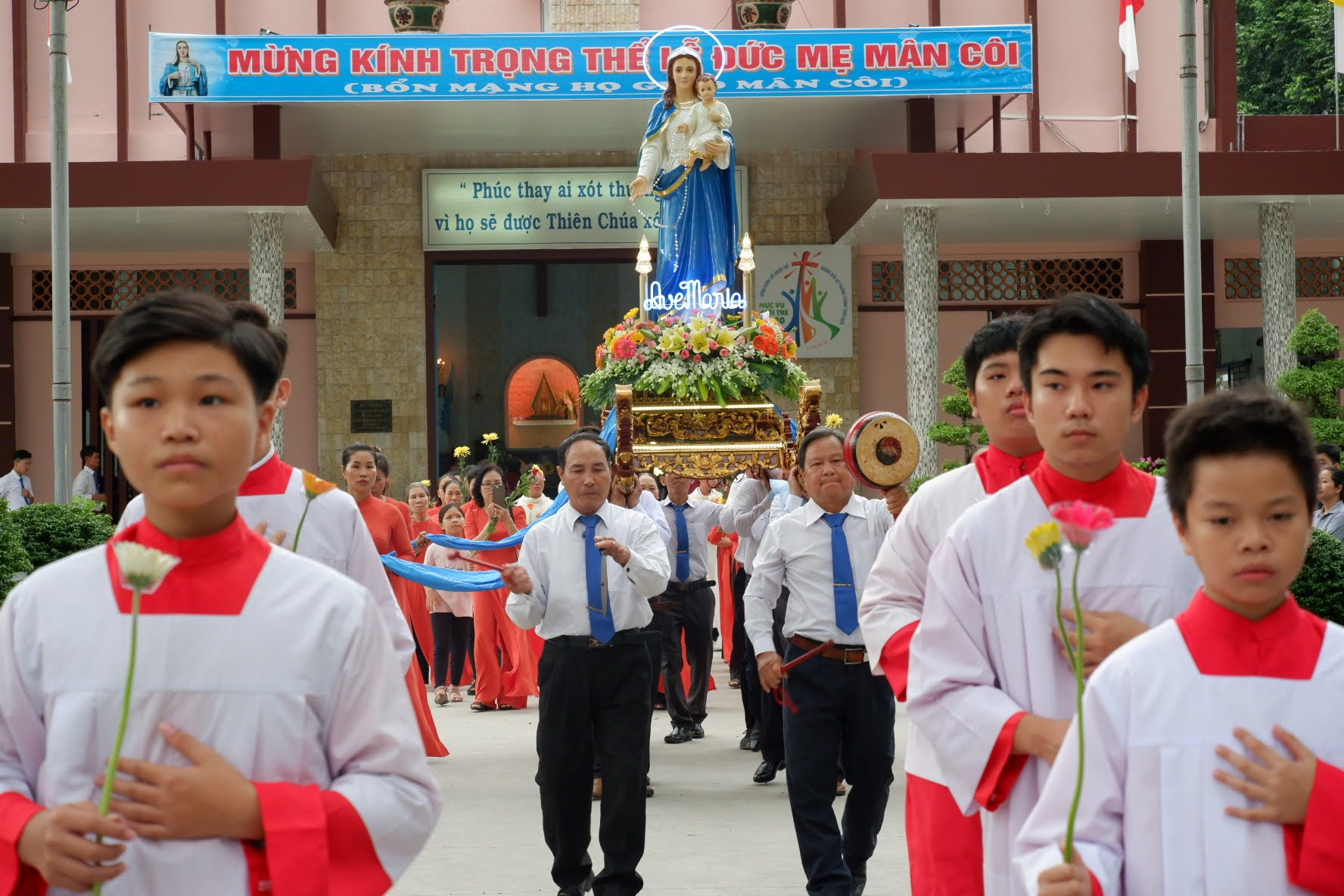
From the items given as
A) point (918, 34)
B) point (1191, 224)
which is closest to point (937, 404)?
point (918, 34)

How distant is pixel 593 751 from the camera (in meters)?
6.42

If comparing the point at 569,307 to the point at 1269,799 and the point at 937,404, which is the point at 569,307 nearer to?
the point at 937,404

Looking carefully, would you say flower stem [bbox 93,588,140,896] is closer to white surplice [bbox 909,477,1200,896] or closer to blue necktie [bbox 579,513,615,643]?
white surplice [bbox 909,477,1200,896]

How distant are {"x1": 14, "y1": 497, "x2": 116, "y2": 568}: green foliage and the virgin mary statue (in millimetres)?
3947

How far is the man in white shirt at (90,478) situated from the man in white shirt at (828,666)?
11696mm

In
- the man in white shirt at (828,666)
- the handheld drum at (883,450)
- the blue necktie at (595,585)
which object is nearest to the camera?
the handheld drum at (883,450)

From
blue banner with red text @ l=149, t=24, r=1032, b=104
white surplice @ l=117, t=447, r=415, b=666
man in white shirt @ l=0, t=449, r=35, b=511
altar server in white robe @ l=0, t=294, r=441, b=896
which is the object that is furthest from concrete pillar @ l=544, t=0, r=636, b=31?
altar server in white robe @ l=0, t=294, r=441, b=896

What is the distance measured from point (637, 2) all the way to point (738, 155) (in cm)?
211

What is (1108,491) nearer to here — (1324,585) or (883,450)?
(883,450)

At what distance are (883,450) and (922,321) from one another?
1121 cm

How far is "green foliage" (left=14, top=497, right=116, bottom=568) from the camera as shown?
8297 millimetres

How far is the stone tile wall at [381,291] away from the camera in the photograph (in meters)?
19.3

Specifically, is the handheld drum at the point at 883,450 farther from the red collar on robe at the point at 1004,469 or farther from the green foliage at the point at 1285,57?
the green foliage at the point at 1285,57

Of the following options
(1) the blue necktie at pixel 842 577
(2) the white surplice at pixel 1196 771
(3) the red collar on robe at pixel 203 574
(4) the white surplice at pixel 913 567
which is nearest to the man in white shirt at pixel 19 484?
(1) the blue necktie at pixel 842 577
